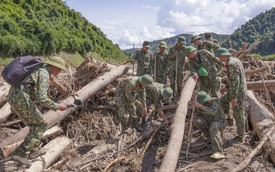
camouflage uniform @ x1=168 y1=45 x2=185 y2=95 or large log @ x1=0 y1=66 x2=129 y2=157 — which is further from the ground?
camouflage uniform @ x1=168 y1=45 x2=185 y2=95

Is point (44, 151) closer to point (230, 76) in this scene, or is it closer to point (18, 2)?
point (230, 76)

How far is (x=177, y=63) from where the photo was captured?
767 cm

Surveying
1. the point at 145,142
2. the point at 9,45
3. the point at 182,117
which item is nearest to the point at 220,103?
the point at 182,117

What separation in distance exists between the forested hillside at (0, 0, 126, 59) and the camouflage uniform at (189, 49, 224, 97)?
1440cm

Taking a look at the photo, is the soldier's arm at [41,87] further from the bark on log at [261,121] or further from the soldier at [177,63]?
the soldier at [177,63]

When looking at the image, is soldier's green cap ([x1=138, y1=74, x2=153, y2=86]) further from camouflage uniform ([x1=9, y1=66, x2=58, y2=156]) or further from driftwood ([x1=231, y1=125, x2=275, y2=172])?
driftwood ([x1=231, y1=125, x2=275, y2=172])

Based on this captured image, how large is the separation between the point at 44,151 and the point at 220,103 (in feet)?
10.0

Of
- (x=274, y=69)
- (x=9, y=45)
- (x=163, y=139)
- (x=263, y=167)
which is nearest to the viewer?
(x=263, y=167)

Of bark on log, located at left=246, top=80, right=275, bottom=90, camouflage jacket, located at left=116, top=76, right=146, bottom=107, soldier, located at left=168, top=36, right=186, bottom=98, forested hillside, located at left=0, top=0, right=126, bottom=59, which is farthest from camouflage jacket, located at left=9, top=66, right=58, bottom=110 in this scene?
forested hillside, located at left=0, top=0, right=126, bottom=59

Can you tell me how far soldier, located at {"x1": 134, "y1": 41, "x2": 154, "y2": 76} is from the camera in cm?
815

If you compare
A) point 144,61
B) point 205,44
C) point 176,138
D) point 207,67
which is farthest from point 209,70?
point 176,138

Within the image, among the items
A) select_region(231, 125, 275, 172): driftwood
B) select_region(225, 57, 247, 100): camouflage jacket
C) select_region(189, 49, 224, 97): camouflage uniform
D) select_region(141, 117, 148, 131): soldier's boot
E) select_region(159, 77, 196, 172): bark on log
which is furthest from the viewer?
select_region(189, 49, 224, 97): camouflage uniform

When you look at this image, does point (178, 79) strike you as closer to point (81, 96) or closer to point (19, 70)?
point (81, 96)

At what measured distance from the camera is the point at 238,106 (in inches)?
216
